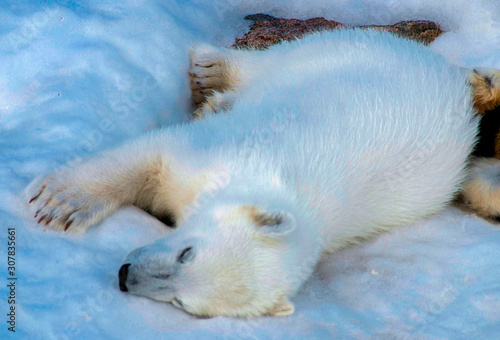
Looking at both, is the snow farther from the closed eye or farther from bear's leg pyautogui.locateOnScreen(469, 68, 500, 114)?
bear's leg pyautogui.locateOnScreen(469, 68, 500, 114)

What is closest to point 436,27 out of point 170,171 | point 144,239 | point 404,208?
point 404,208

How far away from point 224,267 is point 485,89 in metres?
2.21

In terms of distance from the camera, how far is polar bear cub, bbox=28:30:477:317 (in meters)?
2.46

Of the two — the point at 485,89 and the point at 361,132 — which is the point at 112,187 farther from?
the point at 485,89

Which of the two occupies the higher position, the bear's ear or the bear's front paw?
the bear's ear

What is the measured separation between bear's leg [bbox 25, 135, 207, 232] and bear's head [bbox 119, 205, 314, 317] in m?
0.37

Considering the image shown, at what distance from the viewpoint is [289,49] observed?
150 inches

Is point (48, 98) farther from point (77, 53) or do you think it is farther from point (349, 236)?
point (349, 236)

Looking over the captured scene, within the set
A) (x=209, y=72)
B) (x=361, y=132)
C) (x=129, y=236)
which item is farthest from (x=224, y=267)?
(x=209, y=72)

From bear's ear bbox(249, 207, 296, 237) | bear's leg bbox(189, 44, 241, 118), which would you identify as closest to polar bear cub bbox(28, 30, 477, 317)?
bear's ear bbox(249, 207, 296, 237)

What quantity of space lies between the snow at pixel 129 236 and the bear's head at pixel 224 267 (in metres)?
0.07

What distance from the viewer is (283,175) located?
9.08 feet

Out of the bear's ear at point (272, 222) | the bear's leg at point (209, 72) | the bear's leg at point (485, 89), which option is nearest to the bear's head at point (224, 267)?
the bear's ear at point (272, 222)

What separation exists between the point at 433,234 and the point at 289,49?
1.58 metres
